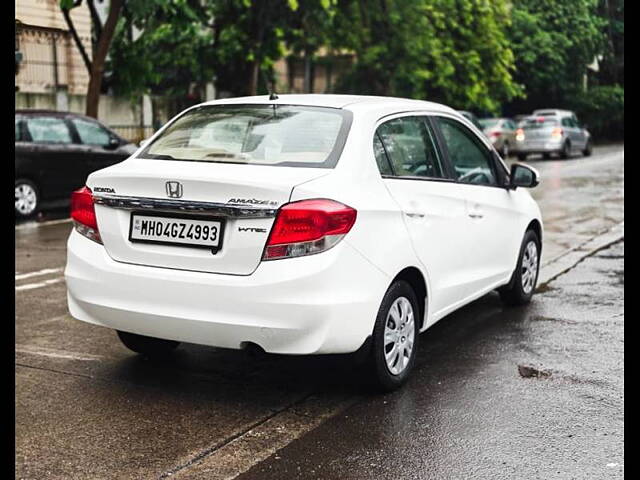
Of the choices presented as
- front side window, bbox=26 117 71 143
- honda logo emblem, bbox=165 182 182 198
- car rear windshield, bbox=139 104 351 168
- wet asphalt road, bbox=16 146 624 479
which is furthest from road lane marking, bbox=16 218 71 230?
honda logo emblem, bbox=165 182 182 198

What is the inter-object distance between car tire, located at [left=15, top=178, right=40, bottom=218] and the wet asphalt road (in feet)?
22.1

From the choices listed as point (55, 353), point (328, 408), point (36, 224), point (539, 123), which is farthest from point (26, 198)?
point (539, 123)

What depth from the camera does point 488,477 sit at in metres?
4.00

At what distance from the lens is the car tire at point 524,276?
23.7 ft

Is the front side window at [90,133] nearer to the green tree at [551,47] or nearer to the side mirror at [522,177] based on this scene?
the green tree at [551,47]

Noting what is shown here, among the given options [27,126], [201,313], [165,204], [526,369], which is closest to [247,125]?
[165,204]

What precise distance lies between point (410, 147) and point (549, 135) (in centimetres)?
2610

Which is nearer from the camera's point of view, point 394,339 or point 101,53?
point 394,339

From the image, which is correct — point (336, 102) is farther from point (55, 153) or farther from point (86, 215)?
point (55, 153)

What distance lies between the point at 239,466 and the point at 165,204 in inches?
55.9

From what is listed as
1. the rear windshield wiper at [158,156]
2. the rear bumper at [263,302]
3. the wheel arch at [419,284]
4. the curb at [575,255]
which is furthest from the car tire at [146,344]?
the curb at [575,255]

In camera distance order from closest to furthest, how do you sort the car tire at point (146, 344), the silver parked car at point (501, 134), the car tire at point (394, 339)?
the car tire at point (394, 339)
the car tire at point (146, 344)
the silver parked car at point (501, 134)

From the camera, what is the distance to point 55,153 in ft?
47.2

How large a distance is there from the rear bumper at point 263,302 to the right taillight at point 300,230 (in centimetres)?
4
